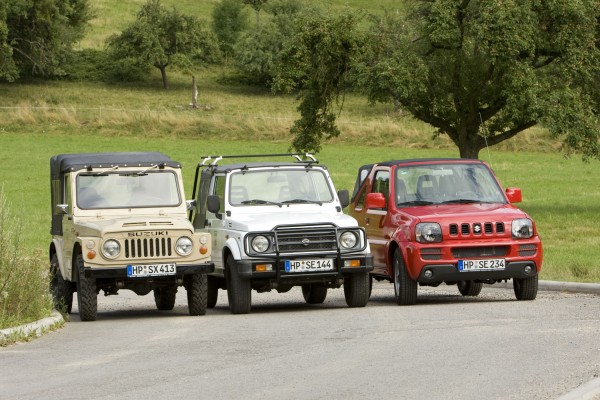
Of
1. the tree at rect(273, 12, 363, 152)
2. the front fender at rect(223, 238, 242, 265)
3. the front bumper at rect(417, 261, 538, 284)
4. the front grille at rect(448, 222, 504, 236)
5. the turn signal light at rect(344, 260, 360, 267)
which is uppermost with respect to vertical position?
the tree at rect(273, 12, 363, 152)

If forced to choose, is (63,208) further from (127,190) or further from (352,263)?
(352,263)

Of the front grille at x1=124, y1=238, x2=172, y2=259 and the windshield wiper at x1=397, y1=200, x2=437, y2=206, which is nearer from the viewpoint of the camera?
the front grille at x1=124, y1=238, x2=172, y2=259

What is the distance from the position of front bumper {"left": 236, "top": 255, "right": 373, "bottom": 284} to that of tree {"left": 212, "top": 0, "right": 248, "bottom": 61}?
95.8 m

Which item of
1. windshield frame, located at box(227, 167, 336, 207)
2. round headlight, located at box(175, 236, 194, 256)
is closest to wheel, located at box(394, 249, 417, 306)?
windshield frame, located at box(227, 167, 336, 207)

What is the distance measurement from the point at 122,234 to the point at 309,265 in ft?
7.74

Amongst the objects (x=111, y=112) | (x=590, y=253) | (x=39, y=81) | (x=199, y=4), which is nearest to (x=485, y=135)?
(x=590, y=253)

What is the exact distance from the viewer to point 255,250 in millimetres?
16969

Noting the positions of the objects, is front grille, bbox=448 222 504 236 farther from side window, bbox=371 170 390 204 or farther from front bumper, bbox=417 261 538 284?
side window, bbox=371 170 390 204

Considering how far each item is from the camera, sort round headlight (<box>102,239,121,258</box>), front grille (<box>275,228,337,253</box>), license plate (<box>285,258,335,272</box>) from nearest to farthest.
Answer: round headlight (<box>102,239,121,258</box>) → license plate (<box>285,258,335,272</box>) → front grille (<box>275,228,337,253</box>)

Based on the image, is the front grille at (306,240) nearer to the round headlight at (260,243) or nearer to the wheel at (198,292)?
the round headlight at (260,243)

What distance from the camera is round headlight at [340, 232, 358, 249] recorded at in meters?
17.3

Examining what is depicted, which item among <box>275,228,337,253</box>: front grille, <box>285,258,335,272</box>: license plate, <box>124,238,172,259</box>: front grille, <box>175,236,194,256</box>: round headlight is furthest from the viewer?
<box>275,228,337,253</box>: front grille

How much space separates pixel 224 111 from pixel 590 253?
57665 millimetres

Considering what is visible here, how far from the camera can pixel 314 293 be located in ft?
62.4
